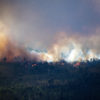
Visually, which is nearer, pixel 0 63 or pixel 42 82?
pixel 42 82

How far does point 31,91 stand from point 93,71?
36.6 meters

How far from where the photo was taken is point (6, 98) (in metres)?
37.3

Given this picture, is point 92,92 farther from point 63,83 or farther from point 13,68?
point 13,68

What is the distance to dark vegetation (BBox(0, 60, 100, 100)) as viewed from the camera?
132 ft

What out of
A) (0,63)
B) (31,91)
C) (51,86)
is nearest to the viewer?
(31,91)

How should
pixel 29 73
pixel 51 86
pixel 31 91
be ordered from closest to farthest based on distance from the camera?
pixel 31 91, pixel 51 86, pixel 29 73

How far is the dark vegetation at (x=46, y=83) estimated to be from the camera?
4025 centimetres

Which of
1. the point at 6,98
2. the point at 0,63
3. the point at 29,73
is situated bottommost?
the point at 6,98

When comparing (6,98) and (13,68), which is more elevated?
(13,68)

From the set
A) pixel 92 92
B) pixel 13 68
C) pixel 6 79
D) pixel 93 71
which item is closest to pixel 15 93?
pixel 6 79

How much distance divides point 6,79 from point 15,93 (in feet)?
48.1

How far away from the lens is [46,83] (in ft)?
158

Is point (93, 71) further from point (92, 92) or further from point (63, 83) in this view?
point (63, 83)

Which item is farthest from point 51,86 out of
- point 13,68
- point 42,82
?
point 13,68
